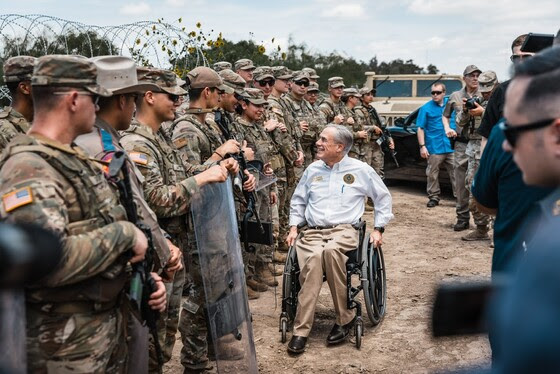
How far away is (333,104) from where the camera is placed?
982 cm

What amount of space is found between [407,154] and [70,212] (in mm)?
9082

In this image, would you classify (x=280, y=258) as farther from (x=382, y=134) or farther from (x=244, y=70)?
(x=382, y=134)

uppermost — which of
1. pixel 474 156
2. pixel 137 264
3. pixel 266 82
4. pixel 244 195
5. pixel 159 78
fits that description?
pixel 159 78

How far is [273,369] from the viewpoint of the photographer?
4.33 m

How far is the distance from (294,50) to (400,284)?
21342mm

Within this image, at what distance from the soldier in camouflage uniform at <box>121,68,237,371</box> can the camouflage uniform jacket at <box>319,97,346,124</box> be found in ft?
18.8

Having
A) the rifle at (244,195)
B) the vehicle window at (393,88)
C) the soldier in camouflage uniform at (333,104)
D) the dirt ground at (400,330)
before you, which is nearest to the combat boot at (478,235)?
the dirt ground at (400,330)

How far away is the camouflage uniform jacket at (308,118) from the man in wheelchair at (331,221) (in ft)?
11.1


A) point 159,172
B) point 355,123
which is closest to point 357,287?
point 159,172

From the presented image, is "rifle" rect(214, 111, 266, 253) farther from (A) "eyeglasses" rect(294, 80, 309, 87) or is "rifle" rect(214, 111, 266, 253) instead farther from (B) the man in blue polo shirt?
(B) the man in blue polo shirt

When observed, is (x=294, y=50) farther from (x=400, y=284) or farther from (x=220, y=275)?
(x=220, y=275)

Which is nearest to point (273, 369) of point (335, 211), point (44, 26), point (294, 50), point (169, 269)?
point (335, 211)

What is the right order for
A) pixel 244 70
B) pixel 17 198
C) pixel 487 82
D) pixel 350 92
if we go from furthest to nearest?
pixel 350 92 → pixel 244 70 → pixel 487 82 → pixel 17 198

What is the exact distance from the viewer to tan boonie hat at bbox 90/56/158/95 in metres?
2.98
